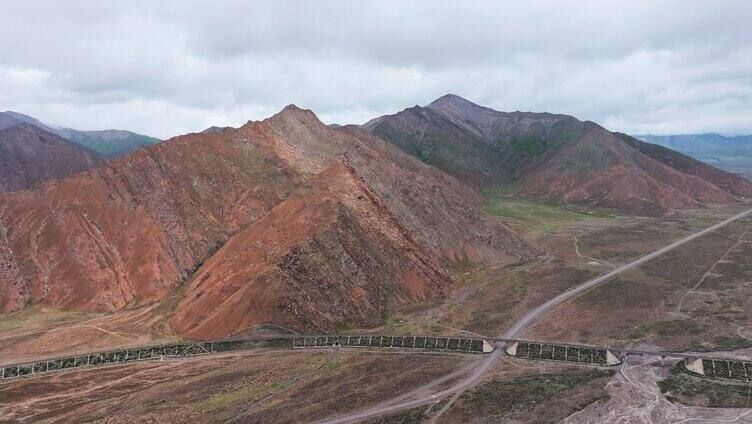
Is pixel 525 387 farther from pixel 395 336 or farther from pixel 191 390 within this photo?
pixel 191 390

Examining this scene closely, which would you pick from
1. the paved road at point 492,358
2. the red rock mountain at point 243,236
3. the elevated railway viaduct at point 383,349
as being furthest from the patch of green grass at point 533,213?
the elevated railway viaduct at point 383,349

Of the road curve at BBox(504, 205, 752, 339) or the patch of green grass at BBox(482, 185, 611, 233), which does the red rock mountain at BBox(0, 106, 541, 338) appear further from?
the patch of green grass at BBox(482, 185, 611, 233)

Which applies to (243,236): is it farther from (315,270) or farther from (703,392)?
(703,392)

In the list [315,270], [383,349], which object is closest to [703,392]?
[383,349]

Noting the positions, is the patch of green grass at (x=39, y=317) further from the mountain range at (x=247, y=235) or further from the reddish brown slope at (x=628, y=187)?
the reddish brown slope at (x=628, y=187)

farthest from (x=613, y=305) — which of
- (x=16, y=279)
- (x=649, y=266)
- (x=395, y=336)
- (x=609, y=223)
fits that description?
(x=16, y=279)
